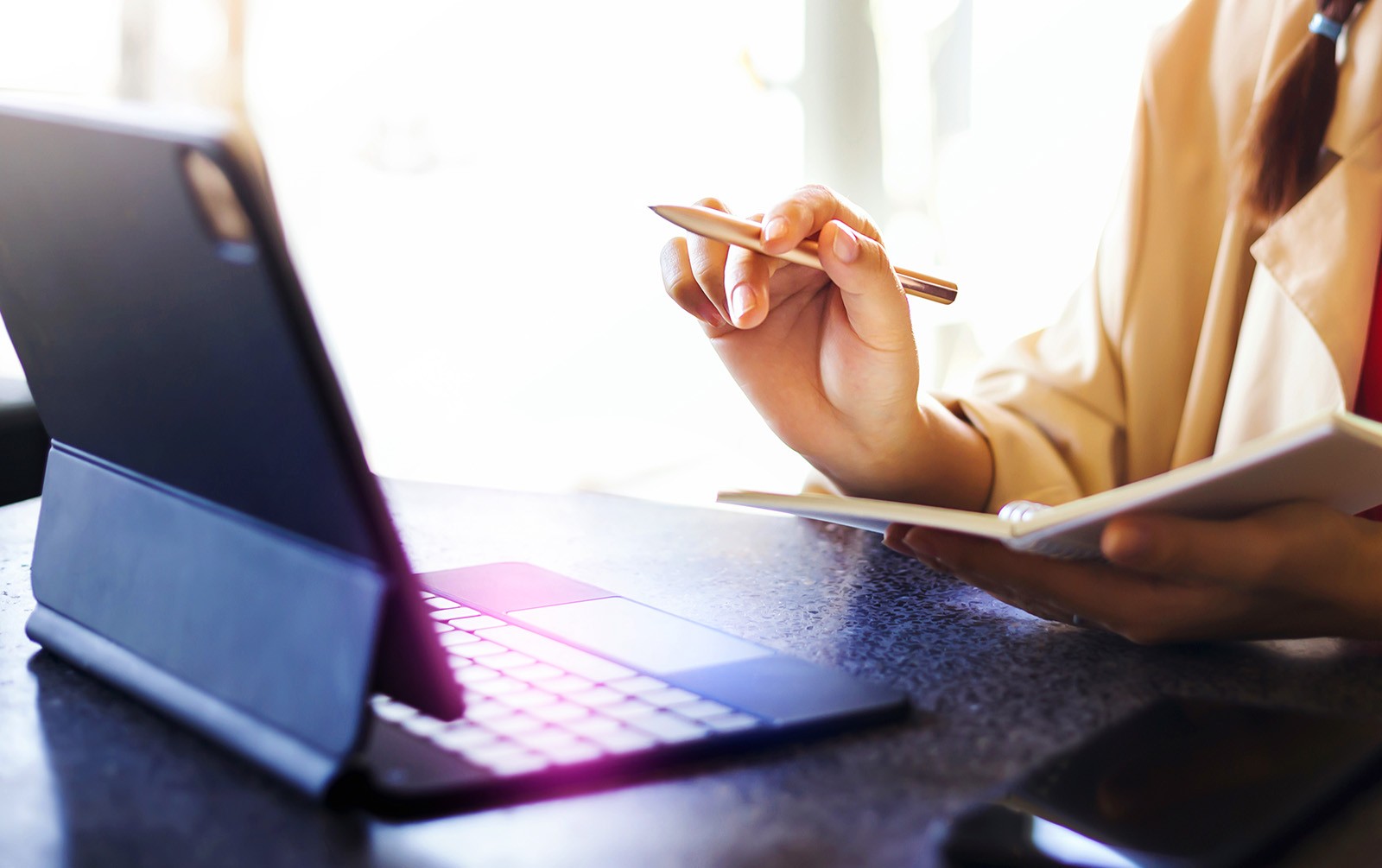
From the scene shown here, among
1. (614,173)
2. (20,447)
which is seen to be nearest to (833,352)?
(20,447)

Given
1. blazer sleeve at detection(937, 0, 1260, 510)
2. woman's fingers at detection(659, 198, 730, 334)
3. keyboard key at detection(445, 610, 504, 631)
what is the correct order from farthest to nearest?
blazer sleeve at detection(937, 0, 1260, 510) → woman's fingers at detection(659, 198, 730, 334) → keyboard key at detection(445, 610, 504, 631)

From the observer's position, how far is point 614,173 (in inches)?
121

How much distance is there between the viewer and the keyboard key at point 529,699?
433mm

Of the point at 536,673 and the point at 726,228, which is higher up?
Answer: the point at 726,228

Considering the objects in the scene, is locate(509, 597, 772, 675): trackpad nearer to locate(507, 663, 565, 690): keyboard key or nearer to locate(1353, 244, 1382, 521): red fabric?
locate(507, 663, 565, 690): keyboard key

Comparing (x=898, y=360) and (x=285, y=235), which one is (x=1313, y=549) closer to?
(x=898, y=360)

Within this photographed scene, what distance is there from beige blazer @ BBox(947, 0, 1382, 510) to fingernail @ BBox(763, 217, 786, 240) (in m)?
0.37

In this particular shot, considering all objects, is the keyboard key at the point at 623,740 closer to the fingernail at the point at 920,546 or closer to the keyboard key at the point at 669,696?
the keyboard key at the point at 669,696

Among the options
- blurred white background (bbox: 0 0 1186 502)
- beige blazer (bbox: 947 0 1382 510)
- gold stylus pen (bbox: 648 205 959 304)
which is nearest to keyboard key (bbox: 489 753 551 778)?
gold stylus pen (bbox: 648 205 959 304)

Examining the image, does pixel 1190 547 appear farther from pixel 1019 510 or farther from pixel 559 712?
pixel 559 712

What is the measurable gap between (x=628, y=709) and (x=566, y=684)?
0.12 ft

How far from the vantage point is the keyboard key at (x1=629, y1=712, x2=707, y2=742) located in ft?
1.33

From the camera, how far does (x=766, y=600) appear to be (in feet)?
2.09

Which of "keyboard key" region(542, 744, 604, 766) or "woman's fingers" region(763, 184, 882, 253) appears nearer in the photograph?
"keyboard key" region(542, 744, 604, 766)
